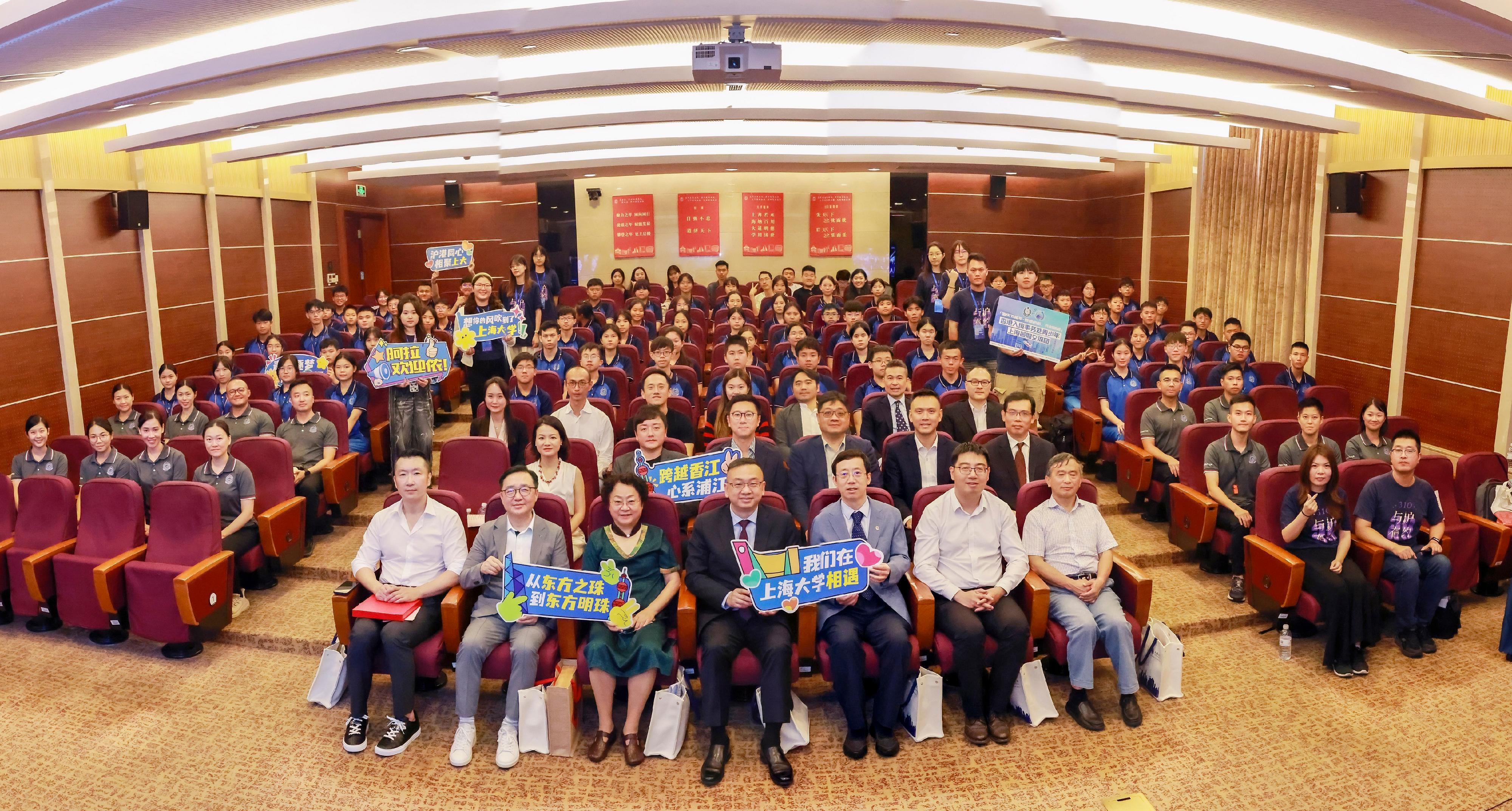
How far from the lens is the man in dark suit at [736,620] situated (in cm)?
376

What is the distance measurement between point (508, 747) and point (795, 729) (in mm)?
1189

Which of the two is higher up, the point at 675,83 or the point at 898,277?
the point at 675,83

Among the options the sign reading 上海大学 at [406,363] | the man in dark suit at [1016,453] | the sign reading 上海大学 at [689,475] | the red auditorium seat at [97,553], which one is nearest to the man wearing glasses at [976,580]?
the man in dark suit at [1016,453]

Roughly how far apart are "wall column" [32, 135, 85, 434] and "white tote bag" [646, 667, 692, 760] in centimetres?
685

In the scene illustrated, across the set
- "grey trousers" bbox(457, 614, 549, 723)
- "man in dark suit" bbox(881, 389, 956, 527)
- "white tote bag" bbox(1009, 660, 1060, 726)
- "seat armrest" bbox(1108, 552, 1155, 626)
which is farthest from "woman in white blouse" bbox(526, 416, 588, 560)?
"seat armrest" bbox(1108, 552, 1155, 626)

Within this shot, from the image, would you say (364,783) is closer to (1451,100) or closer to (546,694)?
(546,694)

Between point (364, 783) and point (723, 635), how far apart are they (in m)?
1.54

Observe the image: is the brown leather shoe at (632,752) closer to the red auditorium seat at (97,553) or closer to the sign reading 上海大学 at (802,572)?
the sign reading 上海大学 at (802,572)

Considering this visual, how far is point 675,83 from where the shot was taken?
567cm

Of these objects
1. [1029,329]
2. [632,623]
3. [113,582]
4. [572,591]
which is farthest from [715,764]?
Result: [1029,329]

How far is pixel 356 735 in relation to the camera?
3.89 m

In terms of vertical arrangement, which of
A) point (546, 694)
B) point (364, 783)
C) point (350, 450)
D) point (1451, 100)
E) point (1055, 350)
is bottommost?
point (364, 783)

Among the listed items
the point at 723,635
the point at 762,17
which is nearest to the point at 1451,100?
the point at 762,17

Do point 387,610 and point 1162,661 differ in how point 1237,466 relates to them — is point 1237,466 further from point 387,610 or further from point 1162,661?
point 387,610
